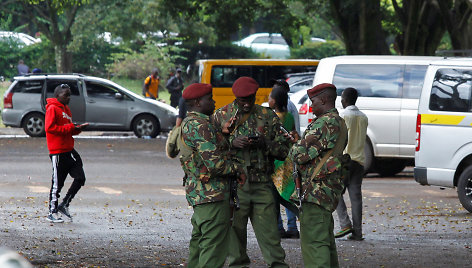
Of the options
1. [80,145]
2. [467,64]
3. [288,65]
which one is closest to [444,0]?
[288,65]

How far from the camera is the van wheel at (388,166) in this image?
54.9 feet

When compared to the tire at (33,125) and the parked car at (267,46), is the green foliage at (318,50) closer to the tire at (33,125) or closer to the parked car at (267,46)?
the parked car at (267,46)

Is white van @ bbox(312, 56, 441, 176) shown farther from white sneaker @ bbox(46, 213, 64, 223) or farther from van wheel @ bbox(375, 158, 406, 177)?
white sneaker @ bbox(46, 213, 64, 223)

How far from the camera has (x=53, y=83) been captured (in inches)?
875

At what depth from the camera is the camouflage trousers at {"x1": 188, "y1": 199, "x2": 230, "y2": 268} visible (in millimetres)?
6715

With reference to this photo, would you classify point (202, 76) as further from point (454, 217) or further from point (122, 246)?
point (122, 246)

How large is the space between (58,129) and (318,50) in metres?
35.0

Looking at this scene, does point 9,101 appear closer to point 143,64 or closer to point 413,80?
point 413,80

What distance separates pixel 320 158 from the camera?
6871mm

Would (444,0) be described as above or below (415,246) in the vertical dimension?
above

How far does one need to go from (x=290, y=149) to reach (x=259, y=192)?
0.47 m

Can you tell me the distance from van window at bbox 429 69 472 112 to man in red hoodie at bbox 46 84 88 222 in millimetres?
4698

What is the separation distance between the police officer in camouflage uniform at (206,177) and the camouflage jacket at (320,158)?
0.53 metres

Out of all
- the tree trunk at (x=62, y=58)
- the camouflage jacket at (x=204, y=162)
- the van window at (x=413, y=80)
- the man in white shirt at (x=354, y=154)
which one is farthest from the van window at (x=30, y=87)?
the camouflage jacket at (x=204, y=162)
